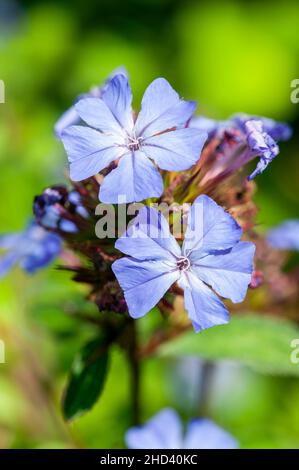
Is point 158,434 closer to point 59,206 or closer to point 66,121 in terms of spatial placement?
point 59,206

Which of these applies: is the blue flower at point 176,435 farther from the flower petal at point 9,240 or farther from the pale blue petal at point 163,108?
the pale blue petal at point 163,108

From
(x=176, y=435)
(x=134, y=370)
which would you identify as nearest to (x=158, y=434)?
(x=176, y=435)

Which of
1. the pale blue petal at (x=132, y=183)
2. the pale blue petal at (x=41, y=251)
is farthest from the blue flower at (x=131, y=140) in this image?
the pale blue petal at (x=41, y=251)

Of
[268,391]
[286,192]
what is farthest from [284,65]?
[268,391]

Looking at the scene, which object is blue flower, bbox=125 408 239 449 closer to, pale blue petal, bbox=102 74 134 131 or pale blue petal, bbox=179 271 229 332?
pale blue petal, bbox=179 271 229 332

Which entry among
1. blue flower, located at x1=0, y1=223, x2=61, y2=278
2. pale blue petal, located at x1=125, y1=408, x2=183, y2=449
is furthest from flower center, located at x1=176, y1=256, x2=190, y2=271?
pale blue petal, located at x1=125, y1=408, x2=183, y2=449
